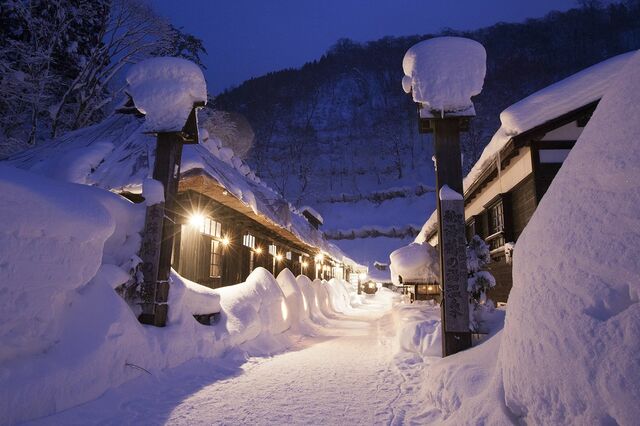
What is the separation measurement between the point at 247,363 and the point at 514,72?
3095 inches

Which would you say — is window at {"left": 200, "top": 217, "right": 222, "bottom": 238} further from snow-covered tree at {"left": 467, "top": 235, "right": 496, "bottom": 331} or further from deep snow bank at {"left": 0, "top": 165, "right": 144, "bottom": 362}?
snow-covered tree at {"left": 467, "top": 235, "right": 496, "bottom": 331}

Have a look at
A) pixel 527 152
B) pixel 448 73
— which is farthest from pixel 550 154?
pixel 448 73

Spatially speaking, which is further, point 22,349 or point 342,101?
point 342,101

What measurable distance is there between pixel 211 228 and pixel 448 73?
25.7ft

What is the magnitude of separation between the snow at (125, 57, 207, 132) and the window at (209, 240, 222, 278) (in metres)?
5.26

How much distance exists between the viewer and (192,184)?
7.46m

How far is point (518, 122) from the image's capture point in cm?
682

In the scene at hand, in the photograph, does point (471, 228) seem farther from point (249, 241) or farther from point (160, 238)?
point (160, 238)

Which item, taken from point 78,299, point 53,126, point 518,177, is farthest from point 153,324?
point 53,126

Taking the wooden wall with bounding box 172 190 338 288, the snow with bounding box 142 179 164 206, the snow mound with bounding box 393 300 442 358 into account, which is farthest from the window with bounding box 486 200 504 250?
the snow with bounding box 142 179 164 206

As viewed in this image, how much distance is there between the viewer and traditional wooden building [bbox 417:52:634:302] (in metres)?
6.63

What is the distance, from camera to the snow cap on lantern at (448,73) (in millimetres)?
5531

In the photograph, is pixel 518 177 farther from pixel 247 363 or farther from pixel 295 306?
pixel 247 363

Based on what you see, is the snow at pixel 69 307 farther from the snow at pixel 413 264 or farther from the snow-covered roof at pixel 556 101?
the snow-covered roof at pixel 556 101
